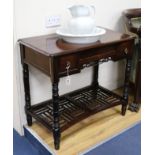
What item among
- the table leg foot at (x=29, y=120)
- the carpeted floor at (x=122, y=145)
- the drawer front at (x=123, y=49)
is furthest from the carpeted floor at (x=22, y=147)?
the drawer front at (x=123, y=49)

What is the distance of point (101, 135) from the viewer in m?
1.85

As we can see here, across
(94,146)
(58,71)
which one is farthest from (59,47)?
(94,146)

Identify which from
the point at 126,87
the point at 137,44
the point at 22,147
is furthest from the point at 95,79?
the point at 22,147

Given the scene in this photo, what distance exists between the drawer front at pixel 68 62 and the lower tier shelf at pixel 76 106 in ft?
1.46

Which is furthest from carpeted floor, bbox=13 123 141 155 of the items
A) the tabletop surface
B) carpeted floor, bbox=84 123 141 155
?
the tabletop surface

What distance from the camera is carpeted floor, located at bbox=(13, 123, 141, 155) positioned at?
1.71m

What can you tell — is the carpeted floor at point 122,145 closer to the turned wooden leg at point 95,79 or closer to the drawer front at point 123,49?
the turned wooden leg at point 95,79

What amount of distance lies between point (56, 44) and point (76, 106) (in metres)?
0.66

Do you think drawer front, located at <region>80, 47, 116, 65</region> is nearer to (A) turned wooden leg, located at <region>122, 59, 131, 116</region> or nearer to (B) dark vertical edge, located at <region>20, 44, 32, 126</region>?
(A) turned wooden leg, located at <region>122, 59, 131, 116</region>

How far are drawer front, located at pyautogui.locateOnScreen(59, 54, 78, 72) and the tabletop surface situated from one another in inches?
1.6

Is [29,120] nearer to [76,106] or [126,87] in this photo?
[76,106]

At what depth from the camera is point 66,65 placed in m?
1.46
